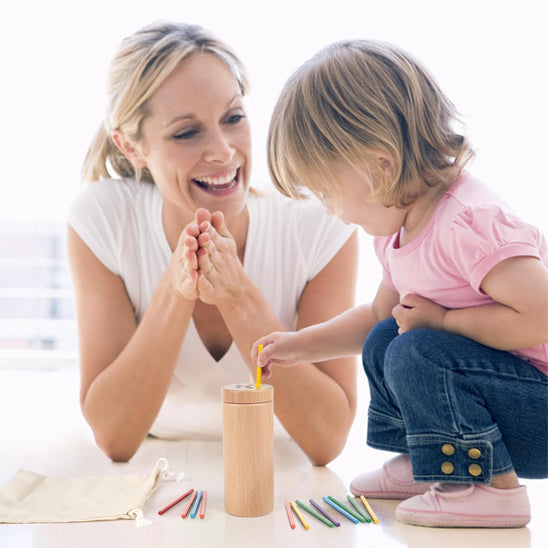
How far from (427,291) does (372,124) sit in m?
0.26

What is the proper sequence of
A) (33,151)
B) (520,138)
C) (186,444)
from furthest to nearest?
(33,151) → (520,138) → (186,444)

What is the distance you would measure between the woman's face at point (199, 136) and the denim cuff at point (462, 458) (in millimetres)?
747

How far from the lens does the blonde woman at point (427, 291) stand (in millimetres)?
986

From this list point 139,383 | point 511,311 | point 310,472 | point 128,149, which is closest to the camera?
point 511,311

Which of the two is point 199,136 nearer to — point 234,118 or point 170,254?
point 234,118

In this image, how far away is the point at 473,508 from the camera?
3.26ft

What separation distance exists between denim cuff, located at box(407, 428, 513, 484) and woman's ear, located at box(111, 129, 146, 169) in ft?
3.02

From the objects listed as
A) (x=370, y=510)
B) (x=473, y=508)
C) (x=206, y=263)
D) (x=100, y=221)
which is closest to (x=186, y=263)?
(x=206, y=263)

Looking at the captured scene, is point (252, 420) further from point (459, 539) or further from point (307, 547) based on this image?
point (459, 539)

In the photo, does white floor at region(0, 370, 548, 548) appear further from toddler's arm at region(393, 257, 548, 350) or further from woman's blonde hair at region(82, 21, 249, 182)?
woman's blonde hair at region(82, 21, 249, 182)

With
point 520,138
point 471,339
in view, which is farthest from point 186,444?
point 520,138

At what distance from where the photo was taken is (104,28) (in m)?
3.20

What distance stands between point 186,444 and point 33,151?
2.25 metres

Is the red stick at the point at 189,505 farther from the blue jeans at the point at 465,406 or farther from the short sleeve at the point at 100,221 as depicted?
the short sleeve at the point at 100,221
